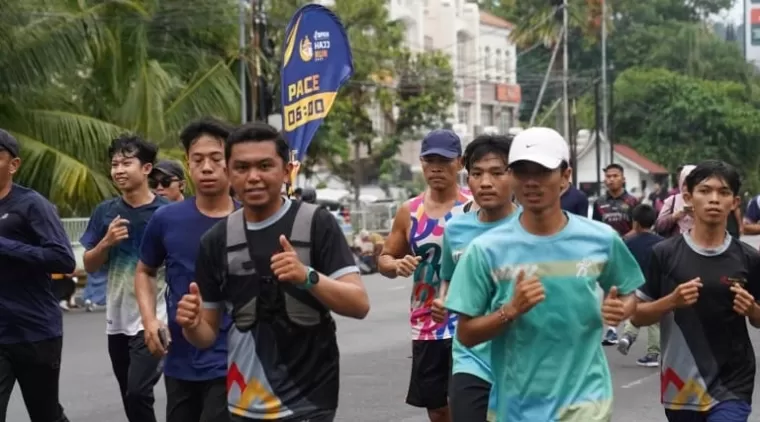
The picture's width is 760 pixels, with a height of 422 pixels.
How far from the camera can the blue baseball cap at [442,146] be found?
8.75m

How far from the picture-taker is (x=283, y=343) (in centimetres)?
576

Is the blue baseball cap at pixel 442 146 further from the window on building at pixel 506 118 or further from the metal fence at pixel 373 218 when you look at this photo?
the window on building at pixel 506 118

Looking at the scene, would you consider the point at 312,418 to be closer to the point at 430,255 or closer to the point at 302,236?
the point at 302,236

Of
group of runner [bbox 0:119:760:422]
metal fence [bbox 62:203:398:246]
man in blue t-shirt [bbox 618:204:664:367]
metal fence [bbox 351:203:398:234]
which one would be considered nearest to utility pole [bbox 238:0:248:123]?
metal fence [bbox 62:203:398:246]

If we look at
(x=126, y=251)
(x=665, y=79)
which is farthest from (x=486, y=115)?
(x=126, y=251)

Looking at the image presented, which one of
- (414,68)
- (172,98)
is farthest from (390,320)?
(414,68)

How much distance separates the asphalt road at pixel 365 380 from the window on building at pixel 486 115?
2338 inches

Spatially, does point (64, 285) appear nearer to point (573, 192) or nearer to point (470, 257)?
point (573, 192)

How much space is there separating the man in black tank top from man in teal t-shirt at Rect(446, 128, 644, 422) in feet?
1.56

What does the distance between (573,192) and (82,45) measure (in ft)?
46.4

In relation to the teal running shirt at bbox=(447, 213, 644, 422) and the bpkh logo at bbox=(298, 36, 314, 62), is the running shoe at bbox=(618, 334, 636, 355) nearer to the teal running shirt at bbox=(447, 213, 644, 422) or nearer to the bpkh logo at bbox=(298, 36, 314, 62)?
the bpkh logo at bbox=(298, 36, 314, 62)

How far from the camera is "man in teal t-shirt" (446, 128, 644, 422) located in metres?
5.47

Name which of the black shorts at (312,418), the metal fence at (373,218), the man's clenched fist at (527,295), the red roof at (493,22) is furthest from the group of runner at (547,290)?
the red roof at (493,22)

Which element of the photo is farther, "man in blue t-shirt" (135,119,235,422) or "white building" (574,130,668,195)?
"white building" (574,130,668,195)
